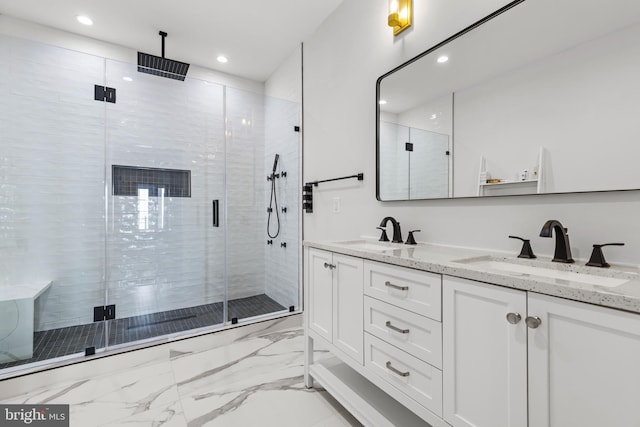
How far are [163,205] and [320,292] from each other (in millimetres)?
1870

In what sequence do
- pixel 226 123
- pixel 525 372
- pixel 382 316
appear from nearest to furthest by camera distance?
pixel 525 372 → pixel 382 316 → pixel 226 123

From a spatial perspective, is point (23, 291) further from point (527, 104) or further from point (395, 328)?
point (527, 104)

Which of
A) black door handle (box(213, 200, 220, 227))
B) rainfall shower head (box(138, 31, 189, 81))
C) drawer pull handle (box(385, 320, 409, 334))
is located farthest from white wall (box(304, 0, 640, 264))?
rainfall shower head (box(138, 31, 189, 81))

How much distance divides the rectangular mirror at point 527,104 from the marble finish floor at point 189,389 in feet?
4.53

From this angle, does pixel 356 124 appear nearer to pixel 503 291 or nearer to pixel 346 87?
Result: pixel 346 87

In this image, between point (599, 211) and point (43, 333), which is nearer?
point (599, 211)

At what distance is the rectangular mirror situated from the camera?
102cm

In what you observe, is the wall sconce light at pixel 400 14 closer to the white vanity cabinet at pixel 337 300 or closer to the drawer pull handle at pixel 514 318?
the white vanity cabinet at pixel 337 300

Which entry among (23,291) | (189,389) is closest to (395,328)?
(189,389)

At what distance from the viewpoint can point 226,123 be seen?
3002 mm

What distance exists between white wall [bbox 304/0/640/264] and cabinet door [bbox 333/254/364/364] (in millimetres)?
527

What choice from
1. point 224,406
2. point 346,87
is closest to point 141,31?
point 346,87

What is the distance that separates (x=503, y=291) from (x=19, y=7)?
3.79 meters

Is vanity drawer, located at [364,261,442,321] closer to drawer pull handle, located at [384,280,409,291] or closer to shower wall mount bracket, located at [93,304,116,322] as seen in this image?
drawer pull handle, located at [384,280,409,291]
